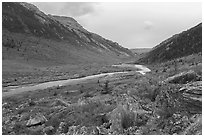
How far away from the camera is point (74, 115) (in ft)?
70.2

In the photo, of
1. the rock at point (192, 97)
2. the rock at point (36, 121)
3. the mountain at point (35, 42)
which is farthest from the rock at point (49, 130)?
the mountain at point (35, 42)

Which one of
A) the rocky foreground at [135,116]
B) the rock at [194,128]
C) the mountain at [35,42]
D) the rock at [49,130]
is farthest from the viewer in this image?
the mountain at [35,42]

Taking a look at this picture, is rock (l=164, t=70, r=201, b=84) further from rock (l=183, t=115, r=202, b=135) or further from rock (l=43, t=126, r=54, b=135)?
rock (l=43, t=126, r=54, b=135)

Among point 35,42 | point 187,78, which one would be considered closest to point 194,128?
point 187,78

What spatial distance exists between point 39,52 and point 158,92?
124 meters

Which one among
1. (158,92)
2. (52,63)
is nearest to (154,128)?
(158,92)

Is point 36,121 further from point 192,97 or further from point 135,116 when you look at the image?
point 192,97

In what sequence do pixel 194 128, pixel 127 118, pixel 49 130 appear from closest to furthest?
pixel 194 128, pixel 127 118, pixel 49 130

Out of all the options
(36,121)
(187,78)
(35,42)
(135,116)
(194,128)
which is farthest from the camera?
(35,42)

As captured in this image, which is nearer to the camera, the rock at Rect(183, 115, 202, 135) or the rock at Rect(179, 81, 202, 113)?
the rock at Rect(183, 115, 202, 135)

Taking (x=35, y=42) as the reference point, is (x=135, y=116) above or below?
below

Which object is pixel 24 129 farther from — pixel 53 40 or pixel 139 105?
pixel 53 40

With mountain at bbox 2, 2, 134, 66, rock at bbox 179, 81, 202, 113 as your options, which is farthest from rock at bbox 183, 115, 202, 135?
Result: mountain at bbox 2, 2, 134, 66

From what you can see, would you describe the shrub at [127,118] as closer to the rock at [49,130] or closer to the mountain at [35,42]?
the rock at [49,130]
